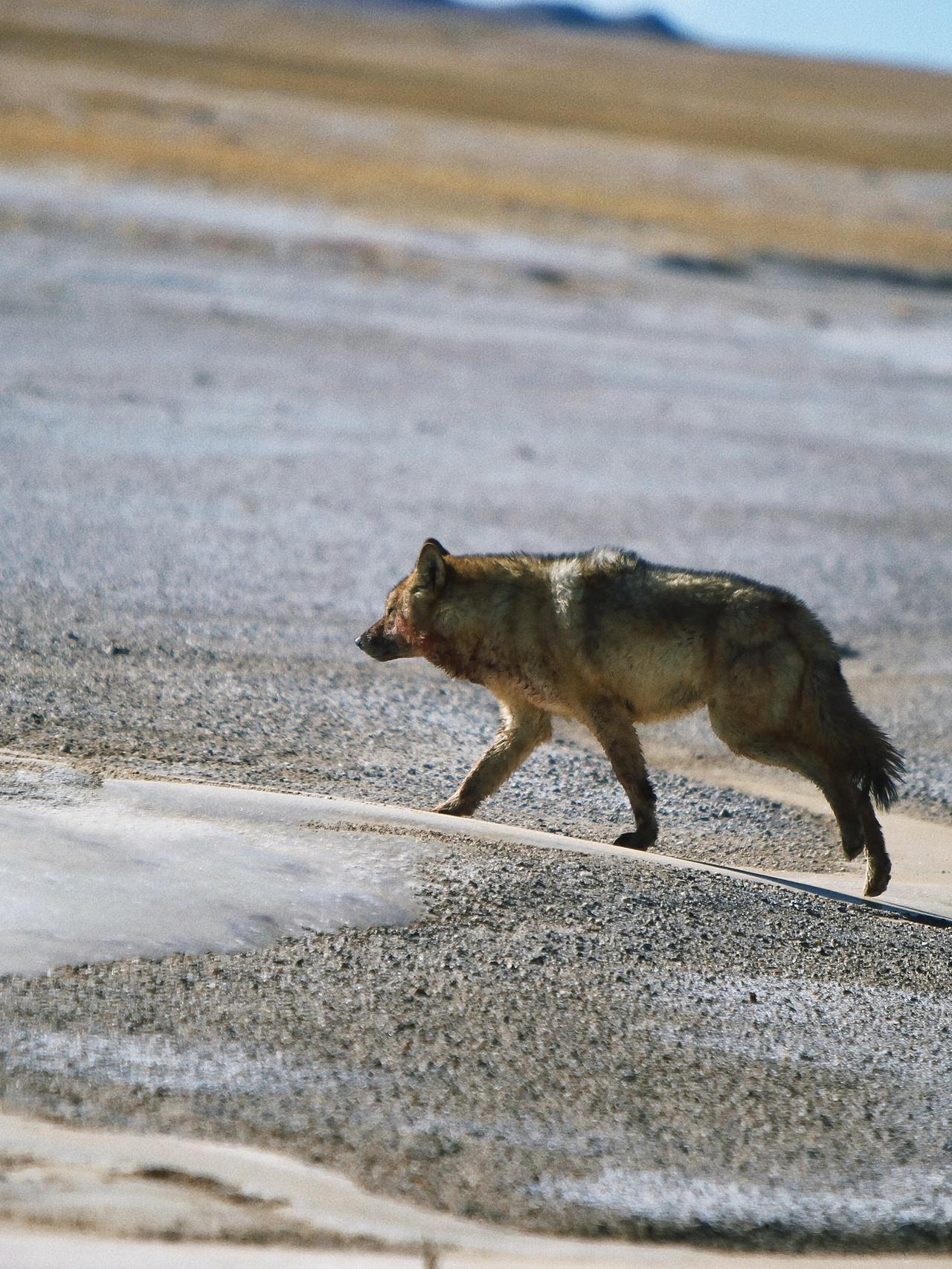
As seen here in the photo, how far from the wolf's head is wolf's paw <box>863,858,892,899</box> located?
7.01ft

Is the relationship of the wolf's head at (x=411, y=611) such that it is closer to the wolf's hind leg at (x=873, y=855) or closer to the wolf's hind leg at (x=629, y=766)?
the wolf's hind leg at (x=629, y=766)

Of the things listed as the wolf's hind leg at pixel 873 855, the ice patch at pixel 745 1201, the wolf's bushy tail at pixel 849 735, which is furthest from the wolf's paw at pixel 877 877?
the ice patch at pixel 745 1201

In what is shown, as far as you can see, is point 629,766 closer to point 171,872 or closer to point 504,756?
point 504,756

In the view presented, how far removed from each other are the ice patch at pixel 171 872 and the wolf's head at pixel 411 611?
1.35 metres

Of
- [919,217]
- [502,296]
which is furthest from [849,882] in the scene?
[919,217]

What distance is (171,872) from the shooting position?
5.49 meters

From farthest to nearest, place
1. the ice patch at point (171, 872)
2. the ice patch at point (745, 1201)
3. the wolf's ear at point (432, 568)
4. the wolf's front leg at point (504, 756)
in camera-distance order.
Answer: the wolf's ear at point (432, 568) < the wolf's front leg at point (504, 756) < the ice patch at point (171, 872) < the ice patch at point (745, 1201)

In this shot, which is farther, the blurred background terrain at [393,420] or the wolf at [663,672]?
the blurred background terrain at [393,420]

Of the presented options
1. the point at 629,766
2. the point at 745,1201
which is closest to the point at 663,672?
the point at 629,766

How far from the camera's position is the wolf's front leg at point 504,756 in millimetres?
7059

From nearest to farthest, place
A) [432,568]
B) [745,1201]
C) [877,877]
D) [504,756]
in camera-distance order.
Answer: [745,1201], [877,877], [504,756], [432,568]

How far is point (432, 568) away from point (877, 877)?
227cm

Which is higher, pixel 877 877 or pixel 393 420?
pixel 877 877

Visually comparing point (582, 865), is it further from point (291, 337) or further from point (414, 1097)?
point (291, 337)
